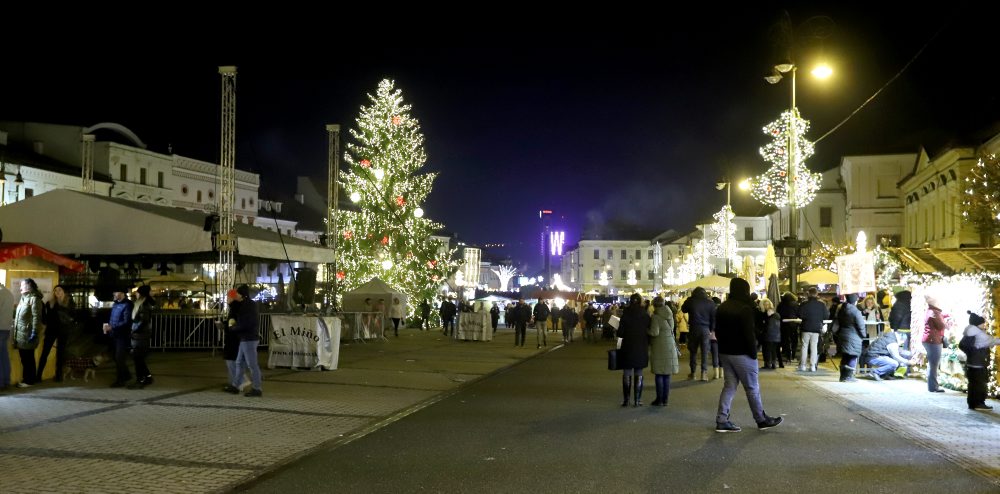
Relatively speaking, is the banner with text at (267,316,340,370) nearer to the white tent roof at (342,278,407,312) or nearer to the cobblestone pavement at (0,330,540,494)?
the cobblestone pavement at (0,330,540,494)

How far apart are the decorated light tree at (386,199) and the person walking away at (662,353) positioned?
92.0ft

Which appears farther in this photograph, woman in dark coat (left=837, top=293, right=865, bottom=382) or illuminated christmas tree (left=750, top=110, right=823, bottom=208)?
illuminated christmas tree (left=750, top=110, right=823, bottom=208)

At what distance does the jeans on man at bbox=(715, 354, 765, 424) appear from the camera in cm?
1080

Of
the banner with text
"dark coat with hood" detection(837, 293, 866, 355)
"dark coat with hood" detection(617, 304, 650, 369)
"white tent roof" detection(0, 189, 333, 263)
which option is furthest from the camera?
"white tent roof" detection(0, 189, 333, 263)

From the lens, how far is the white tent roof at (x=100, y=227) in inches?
848

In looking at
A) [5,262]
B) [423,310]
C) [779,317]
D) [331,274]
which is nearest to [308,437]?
[5,262]

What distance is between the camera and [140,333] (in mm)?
14477

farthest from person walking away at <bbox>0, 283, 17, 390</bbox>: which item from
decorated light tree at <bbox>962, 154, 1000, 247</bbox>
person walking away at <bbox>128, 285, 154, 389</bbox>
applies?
decorated light tree at <bbox>962, 154, 1000, 247</bbox>

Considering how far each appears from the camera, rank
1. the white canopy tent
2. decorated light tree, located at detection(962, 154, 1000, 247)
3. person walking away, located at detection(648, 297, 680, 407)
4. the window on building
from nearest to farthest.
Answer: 1. person walking away, located at detection(648, 297, 680, 407)
2. decorated light tree, located at detection(962, 154, 1000, 247)
3. the white canopy tent
4. the window on building

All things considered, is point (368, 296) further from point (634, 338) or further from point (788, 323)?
point (634, 338)

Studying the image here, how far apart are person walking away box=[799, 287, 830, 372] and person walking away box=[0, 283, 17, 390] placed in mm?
15239

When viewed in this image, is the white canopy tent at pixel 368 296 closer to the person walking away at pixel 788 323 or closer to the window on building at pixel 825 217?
the person walking away at pixel 788 323

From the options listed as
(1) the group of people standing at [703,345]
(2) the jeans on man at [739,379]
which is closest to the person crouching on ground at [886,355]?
(1) the group of people standing at [703,345]

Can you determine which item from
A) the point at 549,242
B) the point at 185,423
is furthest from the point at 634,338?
the point at 549,242
